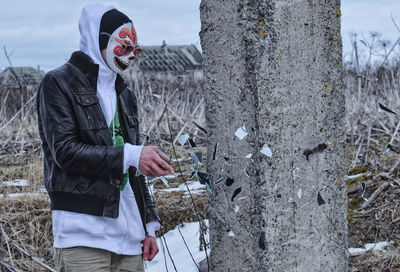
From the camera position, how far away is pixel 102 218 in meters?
1.78

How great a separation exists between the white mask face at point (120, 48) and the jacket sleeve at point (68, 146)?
0.93ft

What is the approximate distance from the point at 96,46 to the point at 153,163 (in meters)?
0.61

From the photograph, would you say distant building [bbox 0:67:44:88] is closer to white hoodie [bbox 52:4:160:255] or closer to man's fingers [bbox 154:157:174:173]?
white hoodie [bbox 52:4:160:255]

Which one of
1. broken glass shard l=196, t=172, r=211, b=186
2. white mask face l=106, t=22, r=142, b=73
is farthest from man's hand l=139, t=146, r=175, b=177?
white mask face l=106, t=22, r=142, b=73

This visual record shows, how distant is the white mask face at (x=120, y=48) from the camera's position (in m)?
1.89

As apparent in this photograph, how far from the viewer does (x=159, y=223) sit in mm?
2139

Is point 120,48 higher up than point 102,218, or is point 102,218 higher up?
point 120,48

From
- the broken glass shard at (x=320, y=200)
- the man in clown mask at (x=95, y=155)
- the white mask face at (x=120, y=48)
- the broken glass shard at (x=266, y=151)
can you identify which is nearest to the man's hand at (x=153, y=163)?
the man in clown mask at (x=95, y=155)

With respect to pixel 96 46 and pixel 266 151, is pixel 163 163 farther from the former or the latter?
pixel 96 46

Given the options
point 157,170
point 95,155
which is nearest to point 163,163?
point 157,170

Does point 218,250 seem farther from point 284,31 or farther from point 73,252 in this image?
point 284,31

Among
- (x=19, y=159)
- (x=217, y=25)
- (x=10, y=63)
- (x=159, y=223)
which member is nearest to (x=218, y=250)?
(x=159, y=223)

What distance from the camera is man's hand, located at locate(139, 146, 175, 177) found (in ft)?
5.32

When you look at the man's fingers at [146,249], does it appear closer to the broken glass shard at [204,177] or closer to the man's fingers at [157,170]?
the broken glass shard at [204,177]
